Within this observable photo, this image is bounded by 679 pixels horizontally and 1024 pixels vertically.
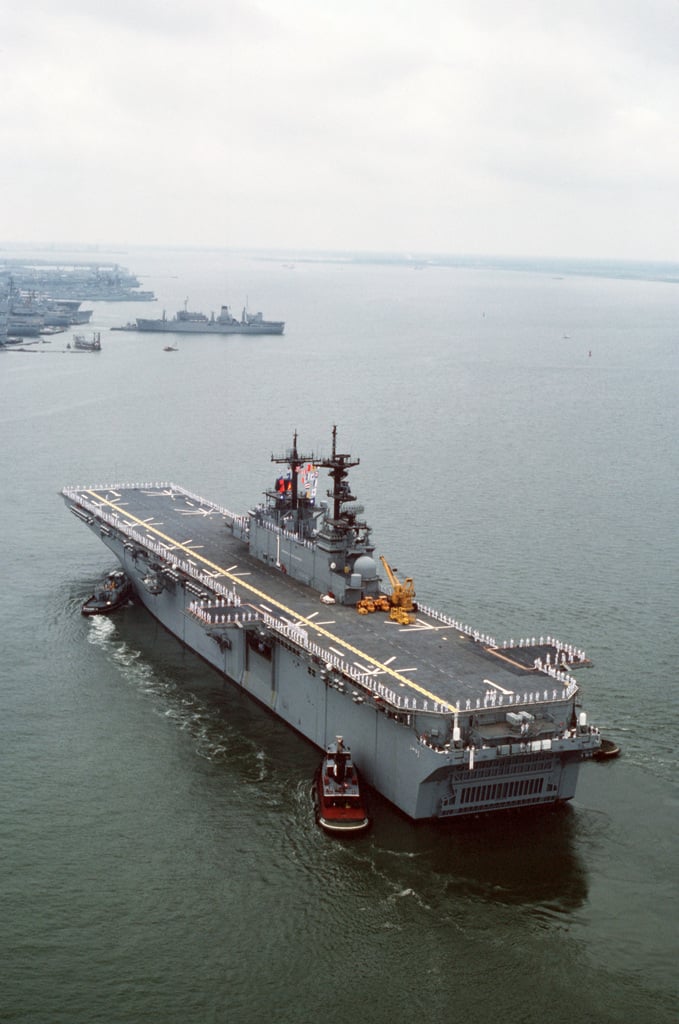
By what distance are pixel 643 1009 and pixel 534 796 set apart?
9530 mm

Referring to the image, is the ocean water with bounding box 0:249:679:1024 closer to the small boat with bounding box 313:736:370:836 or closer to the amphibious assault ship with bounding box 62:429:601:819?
the small boat with bounding box 313:736:370:836

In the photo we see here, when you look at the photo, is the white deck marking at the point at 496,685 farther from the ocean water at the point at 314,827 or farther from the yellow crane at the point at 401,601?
the yellow crane at the point at 401,601

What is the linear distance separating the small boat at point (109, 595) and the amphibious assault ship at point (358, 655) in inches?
32.7

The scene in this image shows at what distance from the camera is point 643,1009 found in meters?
27.8

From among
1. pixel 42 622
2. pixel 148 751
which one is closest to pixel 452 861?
pixel 148 751

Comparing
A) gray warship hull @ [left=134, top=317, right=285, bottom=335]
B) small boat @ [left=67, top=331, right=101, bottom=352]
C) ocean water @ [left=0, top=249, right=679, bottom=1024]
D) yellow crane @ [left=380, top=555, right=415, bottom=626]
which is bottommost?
ocean water @ [left=0, top=249, right=679, bottom=1024]

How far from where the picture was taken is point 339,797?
35562 millimetres

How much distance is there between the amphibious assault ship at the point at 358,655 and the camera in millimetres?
35594

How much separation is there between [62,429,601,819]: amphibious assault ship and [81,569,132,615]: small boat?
831 mm

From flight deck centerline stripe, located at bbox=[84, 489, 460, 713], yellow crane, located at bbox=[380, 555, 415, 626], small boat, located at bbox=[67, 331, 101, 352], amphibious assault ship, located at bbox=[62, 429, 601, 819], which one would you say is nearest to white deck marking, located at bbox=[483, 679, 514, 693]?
amphibious assault ship, located at bbox=[62, 429, 601, 819]

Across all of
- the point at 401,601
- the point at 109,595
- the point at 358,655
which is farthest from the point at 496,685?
the point at 109,595

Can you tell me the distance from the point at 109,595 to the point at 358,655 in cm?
1929

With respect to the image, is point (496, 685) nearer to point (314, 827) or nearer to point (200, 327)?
point (314, 827)

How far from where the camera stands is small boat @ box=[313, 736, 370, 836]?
115 ft
